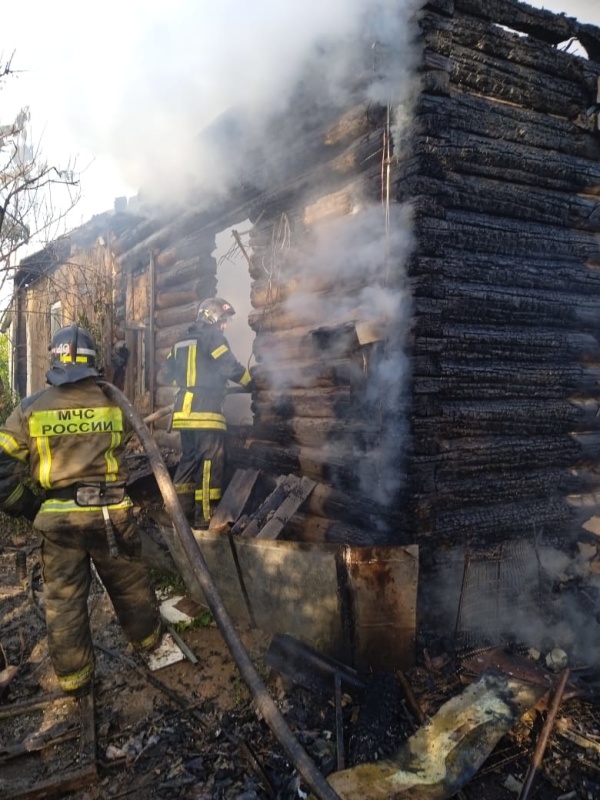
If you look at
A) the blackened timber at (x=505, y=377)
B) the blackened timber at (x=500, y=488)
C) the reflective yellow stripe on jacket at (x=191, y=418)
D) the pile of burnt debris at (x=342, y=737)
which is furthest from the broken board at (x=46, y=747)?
the blackened timber at (x=505, y=377)

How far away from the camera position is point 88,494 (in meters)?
3.77

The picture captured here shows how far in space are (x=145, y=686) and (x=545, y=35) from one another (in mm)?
6074

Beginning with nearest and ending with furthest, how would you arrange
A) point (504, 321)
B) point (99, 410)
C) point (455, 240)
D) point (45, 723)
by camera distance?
point (45, 723), point (99, 410), point (455, 240), point (504, 321)

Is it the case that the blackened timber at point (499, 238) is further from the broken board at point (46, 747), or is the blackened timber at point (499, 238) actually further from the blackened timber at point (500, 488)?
the broken board at point (46, 747)

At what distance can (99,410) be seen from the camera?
384 cm

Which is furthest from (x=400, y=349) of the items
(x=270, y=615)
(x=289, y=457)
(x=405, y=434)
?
(x=270, y=615)

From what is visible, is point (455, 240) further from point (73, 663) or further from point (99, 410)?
point (73, 663)

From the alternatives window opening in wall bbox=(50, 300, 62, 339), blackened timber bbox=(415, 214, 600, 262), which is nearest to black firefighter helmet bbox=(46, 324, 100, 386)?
blackened timber bbox=(415, 214, 600, 262)

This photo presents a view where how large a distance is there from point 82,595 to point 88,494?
72cm

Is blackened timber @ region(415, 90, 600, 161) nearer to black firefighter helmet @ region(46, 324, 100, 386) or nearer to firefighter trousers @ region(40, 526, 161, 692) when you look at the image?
black firefighter helmet @ region(46, 324, 100, 386)

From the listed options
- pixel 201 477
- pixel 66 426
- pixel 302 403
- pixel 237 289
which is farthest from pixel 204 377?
pixel 237 289

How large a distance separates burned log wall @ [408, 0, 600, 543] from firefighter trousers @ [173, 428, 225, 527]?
260 cm

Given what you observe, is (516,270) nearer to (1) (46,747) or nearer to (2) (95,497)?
(2) (95,497)

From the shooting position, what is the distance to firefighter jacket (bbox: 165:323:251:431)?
19.1 ft
